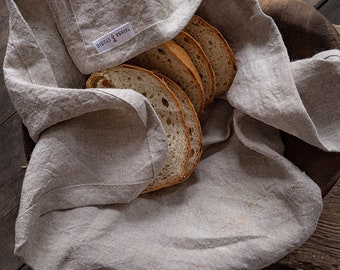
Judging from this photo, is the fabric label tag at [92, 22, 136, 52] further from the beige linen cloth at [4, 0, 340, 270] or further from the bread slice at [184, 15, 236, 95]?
the bread slice at [184, 15, 236, 95]

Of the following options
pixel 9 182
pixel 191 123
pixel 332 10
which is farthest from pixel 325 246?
pixel 9 182

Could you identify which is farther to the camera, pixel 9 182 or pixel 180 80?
pixel 9 182

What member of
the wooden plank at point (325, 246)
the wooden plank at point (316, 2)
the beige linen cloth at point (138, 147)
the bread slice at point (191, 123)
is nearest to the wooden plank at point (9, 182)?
the beige linen cloth at point (138, 147)

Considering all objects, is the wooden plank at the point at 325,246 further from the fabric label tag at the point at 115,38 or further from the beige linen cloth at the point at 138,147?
the fabric label tag at the point at 115,38

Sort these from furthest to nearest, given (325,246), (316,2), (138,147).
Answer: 1. (316,2)
2. (325,246)
3. (138,147)

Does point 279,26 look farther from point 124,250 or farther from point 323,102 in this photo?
point 124,250

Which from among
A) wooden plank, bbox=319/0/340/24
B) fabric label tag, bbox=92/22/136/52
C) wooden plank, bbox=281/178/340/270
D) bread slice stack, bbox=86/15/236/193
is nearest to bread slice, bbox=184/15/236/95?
bread slice stack, bbox=86/15/236/193

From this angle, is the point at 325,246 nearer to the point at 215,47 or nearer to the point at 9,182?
the point at 215,47
